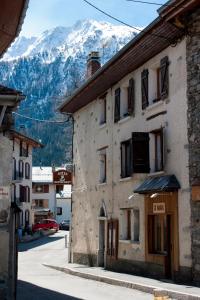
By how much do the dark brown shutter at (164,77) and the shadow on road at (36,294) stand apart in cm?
751

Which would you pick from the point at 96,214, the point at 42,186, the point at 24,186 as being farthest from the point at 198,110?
the point at 42,186

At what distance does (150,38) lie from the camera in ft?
63.7

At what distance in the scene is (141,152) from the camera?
2086 centimetres

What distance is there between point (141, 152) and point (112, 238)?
17.6 ft

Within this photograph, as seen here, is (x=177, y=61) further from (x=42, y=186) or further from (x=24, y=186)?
(x=42, y=186)

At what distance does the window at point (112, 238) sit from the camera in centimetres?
2422

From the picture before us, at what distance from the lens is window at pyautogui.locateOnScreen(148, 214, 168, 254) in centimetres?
2036

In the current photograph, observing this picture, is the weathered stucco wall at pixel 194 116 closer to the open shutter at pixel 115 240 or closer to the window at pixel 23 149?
the open shutter at pixel 115 240

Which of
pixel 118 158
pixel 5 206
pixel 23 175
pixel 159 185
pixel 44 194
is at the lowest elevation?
pixel 5 206

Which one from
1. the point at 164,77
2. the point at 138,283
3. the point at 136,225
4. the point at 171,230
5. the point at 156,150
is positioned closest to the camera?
the point at 138,283

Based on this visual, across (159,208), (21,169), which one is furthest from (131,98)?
(21,169)

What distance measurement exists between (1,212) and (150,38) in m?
9.21

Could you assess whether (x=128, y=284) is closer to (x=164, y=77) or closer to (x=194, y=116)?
(x=194, y=116)

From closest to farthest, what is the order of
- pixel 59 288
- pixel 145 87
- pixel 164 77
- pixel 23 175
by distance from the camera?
pixel 59 288 → pixel 164 77 → pixel 145 87 → pixel 23 175
